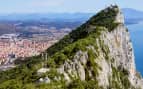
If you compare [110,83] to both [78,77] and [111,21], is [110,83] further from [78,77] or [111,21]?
[111,21]

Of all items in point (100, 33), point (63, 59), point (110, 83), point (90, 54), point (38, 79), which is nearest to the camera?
point (38, 79)

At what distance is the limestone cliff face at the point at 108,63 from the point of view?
46.3m

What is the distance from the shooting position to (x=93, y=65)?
5088 centimetres

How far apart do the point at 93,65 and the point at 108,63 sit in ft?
29.9

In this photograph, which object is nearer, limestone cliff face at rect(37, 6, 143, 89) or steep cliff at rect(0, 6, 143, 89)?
steep cliff at rect(0, 6, 143, 89)

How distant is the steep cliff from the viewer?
39.3 meters

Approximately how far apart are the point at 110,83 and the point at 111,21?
1857 cm

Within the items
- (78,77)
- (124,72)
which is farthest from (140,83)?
(78,77)

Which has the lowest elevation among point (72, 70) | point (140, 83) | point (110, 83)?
point (140, 83)

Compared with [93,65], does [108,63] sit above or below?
below

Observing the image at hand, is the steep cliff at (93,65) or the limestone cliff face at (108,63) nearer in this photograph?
the steep cliff at (93,65)

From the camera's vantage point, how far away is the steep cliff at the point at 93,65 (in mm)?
39312

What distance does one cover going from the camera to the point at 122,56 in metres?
71.4

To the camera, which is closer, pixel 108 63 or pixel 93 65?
pixel 93 65
